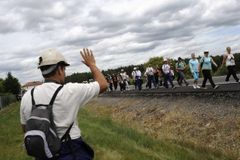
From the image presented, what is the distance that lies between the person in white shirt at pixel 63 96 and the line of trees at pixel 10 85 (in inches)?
4818

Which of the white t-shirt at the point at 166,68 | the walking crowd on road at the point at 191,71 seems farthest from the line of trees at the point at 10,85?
the white t-shirt at the point at 166,68

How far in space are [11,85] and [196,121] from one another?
114 meters

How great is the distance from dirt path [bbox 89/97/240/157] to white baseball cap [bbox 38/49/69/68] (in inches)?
321

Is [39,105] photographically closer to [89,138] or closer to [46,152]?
[46,152]

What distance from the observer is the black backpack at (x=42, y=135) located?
4062mm

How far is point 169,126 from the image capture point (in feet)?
56.7

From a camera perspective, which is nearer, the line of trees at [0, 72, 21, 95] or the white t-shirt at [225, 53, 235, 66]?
the white t-shirt at [225, 53, 235, 66]

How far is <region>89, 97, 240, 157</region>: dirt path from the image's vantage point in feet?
43.6

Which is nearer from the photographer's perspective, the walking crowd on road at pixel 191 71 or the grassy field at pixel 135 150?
the grassy field at pixel 135 150

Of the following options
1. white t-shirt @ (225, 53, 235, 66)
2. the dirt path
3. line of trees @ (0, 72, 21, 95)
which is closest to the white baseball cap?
the dirt path

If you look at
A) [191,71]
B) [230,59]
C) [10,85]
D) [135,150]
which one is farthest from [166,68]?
[10,85]

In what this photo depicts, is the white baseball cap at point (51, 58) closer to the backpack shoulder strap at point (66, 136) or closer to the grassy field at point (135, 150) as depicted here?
the backpack shoulder strap at point (66, 136)

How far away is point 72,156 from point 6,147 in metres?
9.96

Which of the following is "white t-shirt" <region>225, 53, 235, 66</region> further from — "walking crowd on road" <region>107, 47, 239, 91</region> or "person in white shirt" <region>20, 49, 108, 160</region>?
"person in white shirt" <region>20, 49, 108, 160</region>
